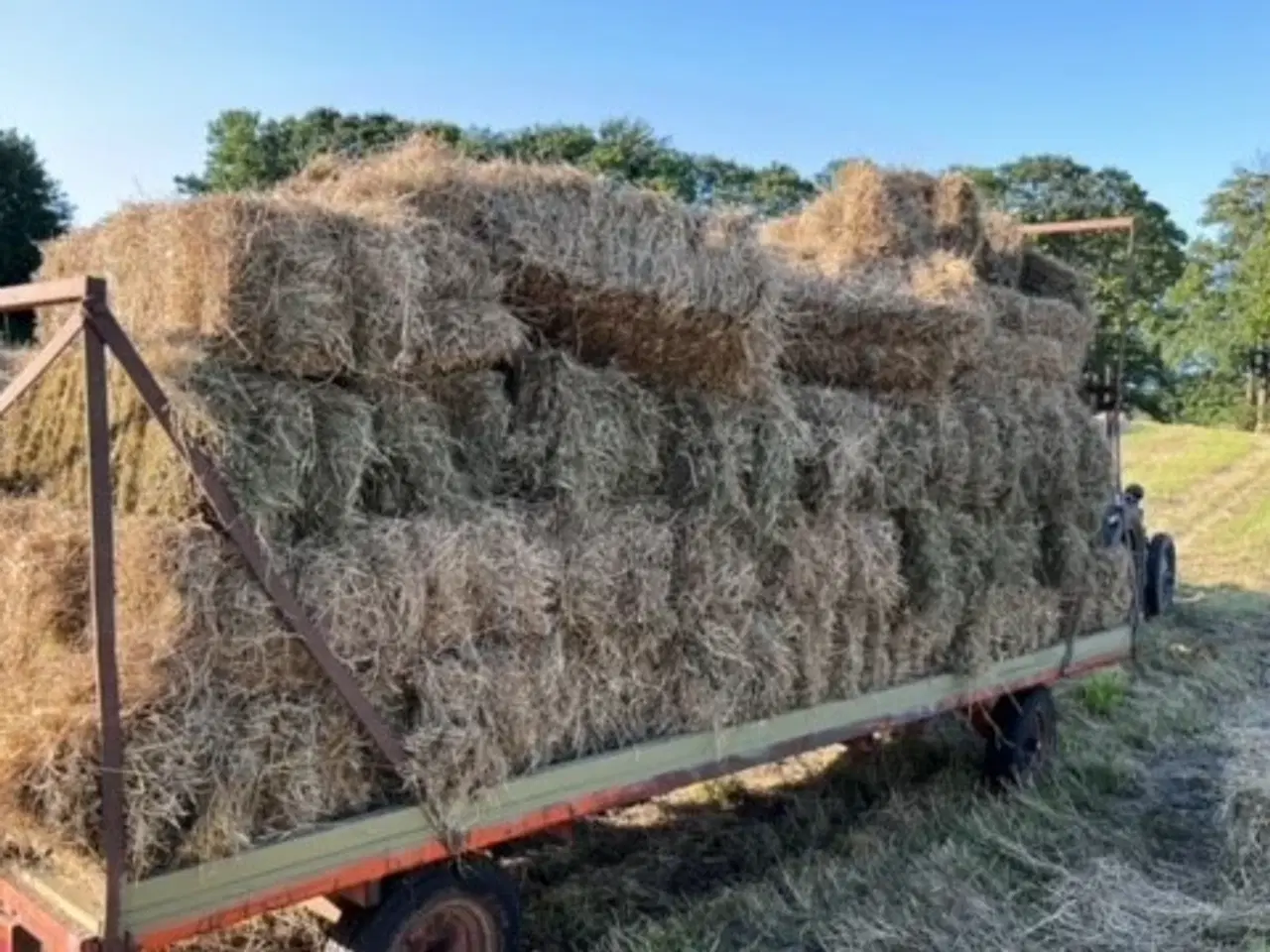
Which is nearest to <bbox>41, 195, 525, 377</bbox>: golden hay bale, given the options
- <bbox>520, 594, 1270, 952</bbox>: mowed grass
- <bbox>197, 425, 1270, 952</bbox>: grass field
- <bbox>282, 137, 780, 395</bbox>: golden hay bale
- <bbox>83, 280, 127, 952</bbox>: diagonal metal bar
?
<bbox>282, 137, 780, 395</bbox>: golden hay bale

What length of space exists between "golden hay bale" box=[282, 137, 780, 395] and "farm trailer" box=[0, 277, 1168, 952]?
42.9 inches

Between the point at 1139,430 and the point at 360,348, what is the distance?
92.6 feet

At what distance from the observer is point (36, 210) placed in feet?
94.0

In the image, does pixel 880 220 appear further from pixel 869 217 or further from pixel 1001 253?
pixel 1001 253

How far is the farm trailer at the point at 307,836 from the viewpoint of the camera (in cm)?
295

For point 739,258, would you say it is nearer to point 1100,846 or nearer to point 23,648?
point 23,648

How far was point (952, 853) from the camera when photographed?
567 cm

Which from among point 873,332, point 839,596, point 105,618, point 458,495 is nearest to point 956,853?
point 839,596

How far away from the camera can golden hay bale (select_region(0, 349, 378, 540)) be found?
329cm

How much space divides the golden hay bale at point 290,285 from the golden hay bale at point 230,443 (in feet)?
0.35

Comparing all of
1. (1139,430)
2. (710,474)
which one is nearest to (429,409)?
(710,474)

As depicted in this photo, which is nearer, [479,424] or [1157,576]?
[479,424]

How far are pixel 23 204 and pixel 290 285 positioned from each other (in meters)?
29.2

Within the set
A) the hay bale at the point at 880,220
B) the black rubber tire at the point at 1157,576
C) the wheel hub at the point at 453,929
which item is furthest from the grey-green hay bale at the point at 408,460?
the black rubber tire at the point at 1157,576
